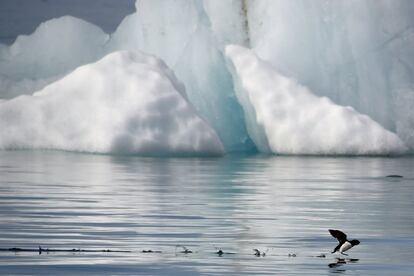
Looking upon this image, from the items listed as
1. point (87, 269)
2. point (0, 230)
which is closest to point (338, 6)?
point (0, 230)

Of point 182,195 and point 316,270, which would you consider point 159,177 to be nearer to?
point 182,195

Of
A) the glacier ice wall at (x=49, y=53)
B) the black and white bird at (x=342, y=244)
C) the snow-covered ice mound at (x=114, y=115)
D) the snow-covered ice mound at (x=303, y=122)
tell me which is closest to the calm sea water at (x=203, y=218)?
the black and white bird at (x=342, y=244)

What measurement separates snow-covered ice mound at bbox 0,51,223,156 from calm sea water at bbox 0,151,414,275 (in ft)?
14.8

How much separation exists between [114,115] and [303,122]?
14.4ft

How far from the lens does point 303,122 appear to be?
3178cm

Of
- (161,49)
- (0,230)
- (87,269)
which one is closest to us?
(87,269)

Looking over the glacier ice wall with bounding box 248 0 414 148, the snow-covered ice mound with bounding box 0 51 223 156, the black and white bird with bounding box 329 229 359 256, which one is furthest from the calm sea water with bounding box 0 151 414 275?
the glacier ice wall with bounding box 248 0 414 148

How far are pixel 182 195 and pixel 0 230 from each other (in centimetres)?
555

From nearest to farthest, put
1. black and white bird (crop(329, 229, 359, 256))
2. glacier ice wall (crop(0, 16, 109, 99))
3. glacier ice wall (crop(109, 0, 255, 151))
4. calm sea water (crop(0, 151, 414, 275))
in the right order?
calm sea water (crop(0, 151, 414, 275)), black and white bird (crop(329, 229, 359, 256)), glacier ice wall (crop(109, 0, 255, 151)), glacier ice wall (crop(0, 16, 109, 99))

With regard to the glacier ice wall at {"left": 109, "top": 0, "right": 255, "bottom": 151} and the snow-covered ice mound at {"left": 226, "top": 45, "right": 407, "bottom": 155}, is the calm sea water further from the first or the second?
the glacier ice wall at {"left": 109, "top": 0, "right": 255, "bottom": 151}

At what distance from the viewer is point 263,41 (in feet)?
114

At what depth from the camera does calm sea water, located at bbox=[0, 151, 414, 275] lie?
34.3 feet

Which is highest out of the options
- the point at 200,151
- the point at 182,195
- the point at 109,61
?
the point at 109,61

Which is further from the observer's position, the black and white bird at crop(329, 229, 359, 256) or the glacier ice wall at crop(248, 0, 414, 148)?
the glacier ice wall at crop(248, 0, 414, 148)
